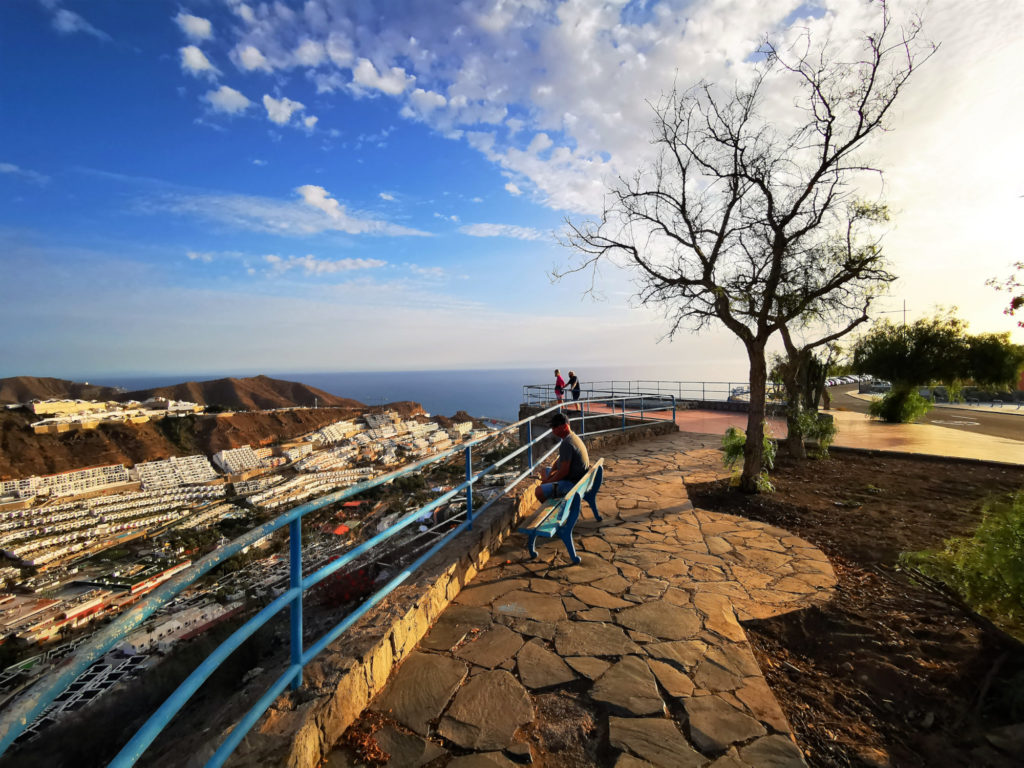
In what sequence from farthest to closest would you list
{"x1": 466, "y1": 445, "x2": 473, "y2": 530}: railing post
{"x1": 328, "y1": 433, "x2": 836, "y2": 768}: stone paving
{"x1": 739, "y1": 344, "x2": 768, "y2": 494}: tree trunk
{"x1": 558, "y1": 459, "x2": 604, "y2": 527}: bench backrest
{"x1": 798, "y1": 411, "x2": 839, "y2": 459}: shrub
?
{"x1": 798, "y1": 411, "x2": 839, "y2": 459}: shrub, {"x1": 739, "y1": 344, "x2": 768, "y2": 494}: tree trunk, {"x1": 558, "y1": 459, "x2": 604, "y2": 527}: bench backrest, {"x1": 466, "y1": 445, "x2": 473, "y2": 530}: railing post, {"x1": 328, "y1": 433, "x2": 836, "y2": 768}: stone paving

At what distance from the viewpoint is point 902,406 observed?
586 inches

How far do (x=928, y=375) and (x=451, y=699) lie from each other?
1836cm

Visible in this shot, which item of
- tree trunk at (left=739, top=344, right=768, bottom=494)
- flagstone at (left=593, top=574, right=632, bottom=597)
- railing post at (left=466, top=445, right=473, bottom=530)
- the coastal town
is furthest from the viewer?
the coastal town

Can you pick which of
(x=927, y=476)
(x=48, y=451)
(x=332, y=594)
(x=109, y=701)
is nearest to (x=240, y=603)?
(x=109, y=701)

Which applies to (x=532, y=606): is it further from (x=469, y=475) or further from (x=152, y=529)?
(x=152, y=529)

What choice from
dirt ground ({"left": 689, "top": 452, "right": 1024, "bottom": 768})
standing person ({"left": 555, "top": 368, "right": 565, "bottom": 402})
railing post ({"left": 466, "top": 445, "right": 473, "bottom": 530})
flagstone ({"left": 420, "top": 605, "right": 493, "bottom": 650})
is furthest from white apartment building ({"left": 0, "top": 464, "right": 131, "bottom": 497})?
dirt ground ({"left": 689, "top": 452, "right": 1024, "bottom": 768})

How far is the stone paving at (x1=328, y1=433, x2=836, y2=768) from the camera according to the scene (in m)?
2.14

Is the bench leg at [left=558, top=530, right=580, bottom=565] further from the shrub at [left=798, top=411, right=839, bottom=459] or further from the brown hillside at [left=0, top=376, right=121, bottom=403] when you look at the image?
the brown hillside at [left=0, top=376, right=121, bottom=403]

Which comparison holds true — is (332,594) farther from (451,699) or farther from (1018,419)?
(1018,419)

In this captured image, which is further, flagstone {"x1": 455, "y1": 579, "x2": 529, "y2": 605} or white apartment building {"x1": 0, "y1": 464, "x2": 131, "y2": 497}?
white apartment building {"x1": 0, "y1": 464, "x2": 131, "y2": 497}

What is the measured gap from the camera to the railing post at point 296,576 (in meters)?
2.00

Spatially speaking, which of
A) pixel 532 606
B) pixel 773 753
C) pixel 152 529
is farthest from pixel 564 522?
pixel 152 529

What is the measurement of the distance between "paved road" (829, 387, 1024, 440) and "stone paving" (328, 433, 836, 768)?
13833mm

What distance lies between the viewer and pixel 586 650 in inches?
112
